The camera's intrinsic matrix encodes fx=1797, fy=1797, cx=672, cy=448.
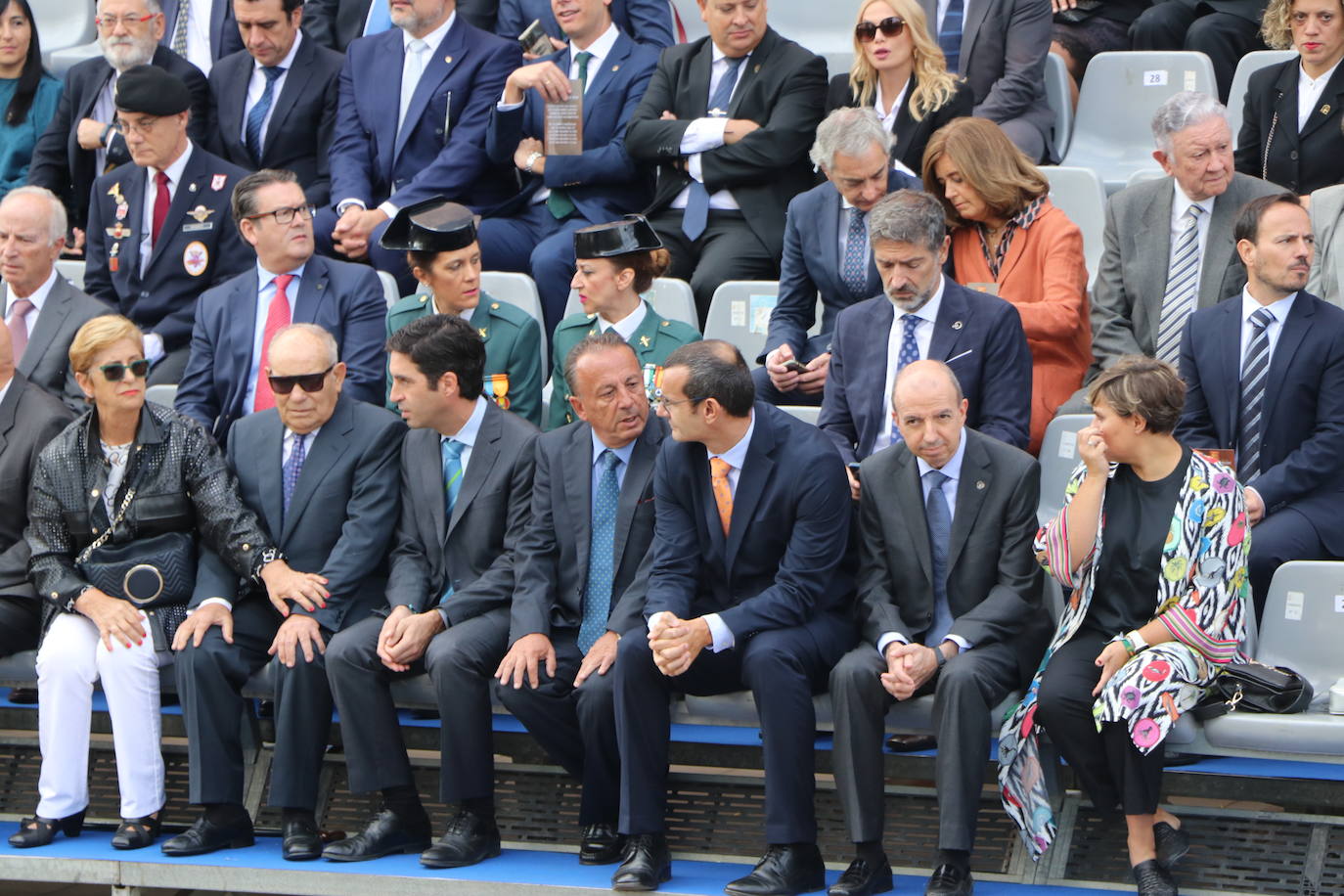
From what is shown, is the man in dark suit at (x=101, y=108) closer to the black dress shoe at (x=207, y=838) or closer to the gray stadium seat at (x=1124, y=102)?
the black dress shoe at (x=207, y=838)

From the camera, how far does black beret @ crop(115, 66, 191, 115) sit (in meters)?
6.82

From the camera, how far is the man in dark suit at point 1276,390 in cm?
505

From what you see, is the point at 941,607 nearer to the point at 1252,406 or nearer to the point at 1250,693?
the point at 1250,693

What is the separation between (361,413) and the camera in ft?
18.0

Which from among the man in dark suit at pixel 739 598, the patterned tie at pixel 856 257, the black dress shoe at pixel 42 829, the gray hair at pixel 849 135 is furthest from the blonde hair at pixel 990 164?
the black dress shoe at pixel 42 829

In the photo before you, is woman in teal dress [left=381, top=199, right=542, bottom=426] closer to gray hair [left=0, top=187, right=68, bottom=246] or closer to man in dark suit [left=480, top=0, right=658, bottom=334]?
man in dark suit [left=480, top=0, right=658, bottom=334]

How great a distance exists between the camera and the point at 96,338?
17.8ft

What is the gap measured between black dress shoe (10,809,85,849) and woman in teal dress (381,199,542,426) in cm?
181

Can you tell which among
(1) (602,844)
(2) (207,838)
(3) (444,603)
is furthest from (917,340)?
(2) (207,838)

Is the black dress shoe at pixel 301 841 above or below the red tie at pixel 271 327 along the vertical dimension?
below

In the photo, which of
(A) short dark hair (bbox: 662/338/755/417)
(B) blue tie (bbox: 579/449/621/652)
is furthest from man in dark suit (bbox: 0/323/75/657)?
(A) short dark hair (bbox: 662/338/755/417)

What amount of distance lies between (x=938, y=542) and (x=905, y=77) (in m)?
2.24

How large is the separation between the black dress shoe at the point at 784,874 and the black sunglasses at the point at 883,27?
119 inches

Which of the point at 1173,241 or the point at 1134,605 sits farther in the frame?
the point at 1173,241
